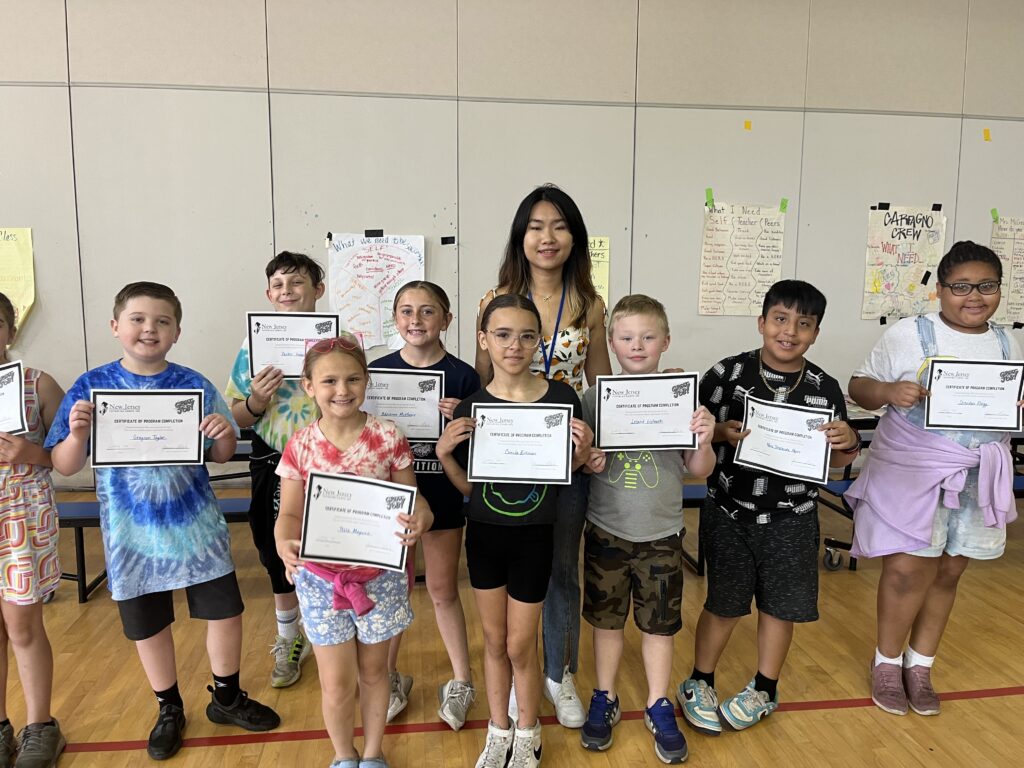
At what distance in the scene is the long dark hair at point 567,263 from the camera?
2311mm

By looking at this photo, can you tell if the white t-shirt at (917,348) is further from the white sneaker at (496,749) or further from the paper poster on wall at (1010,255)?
the paper poster on wall at (1010,255)

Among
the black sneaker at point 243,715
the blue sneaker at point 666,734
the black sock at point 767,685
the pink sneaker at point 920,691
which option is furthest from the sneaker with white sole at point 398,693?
the pink sneaker at point 920,691

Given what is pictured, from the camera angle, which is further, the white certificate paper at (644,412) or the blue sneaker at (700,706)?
the blue sneaker at (700,706)

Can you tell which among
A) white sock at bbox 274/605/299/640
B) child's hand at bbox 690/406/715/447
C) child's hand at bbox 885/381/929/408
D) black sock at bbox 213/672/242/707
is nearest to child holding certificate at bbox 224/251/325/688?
white sock at bbox 274/605/299/640

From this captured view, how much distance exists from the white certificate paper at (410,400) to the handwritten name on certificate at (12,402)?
39.6 inches

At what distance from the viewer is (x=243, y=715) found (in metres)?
2.34

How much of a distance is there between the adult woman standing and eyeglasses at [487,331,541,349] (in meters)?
0.25

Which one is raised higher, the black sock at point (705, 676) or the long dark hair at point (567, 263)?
the long dark hair at point (567, 263)

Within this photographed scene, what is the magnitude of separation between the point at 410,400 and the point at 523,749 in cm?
118

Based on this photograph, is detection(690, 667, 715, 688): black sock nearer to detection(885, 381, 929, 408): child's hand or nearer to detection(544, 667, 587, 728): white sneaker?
detection(544, 667, 587, 728): white sneaker

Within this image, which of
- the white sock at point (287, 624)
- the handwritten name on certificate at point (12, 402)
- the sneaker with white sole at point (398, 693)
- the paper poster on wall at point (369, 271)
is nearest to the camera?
the handwritten name on certificate at point (12, 402)

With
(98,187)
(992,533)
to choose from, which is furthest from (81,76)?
(992,533)

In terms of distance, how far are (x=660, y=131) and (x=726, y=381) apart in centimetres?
350

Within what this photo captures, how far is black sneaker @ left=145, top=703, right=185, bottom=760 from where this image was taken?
218cm
